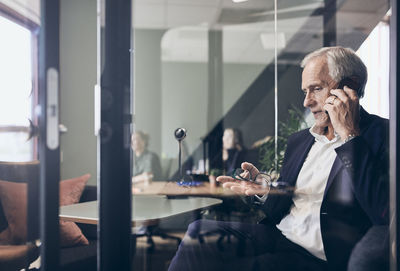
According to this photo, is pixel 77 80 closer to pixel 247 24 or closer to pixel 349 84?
pixel 349 84

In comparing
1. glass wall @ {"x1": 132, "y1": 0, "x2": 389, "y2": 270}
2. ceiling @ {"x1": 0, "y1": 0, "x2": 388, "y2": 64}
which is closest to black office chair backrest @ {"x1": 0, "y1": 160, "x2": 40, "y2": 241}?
glass wall @ {"x1": 132, "y1": 0, "x2": 389, "y2": 270}

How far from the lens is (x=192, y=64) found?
483 centimetres

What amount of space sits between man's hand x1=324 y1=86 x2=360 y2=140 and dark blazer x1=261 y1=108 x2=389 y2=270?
3cm

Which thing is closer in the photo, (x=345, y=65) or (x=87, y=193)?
(x=345, y=65)

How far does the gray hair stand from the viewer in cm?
163

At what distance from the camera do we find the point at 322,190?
64.5 inches

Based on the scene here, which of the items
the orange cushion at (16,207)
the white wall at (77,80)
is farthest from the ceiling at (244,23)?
the orange cushion at (16,207)

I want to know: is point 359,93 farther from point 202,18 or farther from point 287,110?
point 202,18

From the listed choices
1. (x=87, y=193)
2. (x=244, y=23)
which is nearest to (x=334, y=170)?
(x=87, y=193)

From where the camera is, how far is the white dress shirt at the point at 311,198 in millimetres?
1627

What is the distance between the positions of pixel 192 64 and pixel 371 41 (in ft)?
11.2

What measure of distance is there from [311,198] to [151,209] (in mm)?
981

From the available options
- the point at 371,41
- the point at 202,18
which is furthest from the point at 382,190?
the point at 202,18

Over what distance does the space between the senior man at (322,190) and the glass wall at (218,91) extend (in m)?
0.06
